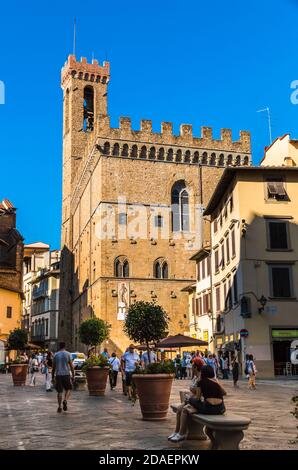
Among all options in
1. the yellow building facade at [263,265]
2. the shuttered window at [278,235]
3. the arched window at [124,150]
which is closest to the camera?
the yellow building facade at [263,265]

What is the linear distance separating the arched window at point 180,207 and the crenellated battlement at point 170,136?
3601 mm

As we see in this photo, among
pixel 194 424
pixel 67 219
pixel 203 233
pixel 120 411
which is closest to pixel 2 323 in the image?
pixel 67 219

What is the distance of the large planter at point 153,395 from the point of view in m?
10.3

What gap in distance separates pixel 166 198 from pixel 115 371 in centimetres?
2649

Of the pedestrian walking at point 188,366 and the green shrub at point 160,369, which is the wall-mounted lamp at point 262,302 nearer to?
the pedestrian walking at point 188,366

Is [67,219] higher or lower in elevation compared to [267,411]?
higher

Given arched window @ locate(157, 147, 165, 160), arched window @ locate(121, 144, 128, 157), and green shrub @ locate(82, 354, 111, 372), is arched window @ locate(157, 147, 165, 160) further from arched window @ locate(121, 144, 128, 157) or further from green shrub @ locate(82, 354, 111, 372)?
green shrub @ locate(82, 354, 111, 372)

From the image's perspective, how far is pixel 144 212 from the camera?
45.6 metres

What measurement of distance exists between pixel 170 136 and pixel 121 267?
11.8m

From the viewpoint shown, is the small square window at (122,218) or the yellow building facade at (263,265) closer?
the yellow building facade at (263,265)

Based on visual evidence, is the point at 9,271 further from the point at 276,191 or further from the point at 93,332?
the point at 276,191

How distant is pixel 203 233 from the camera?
46.9 meters

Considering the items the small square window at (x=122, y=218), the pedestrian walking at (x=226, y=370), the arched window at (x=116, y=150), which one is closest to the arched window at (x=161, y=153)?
the arched window at (x=116, y=150)
